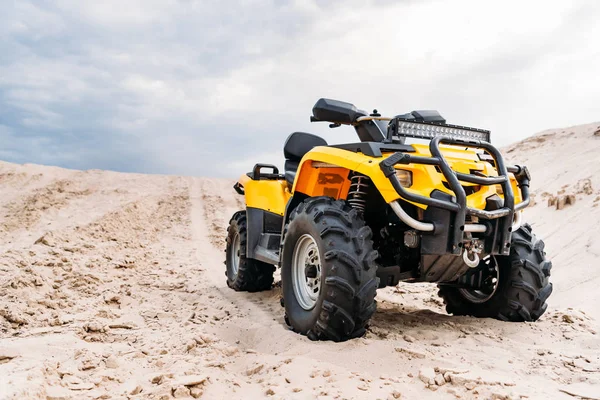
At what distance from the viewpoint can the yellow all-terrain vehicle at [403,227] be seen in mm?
3689

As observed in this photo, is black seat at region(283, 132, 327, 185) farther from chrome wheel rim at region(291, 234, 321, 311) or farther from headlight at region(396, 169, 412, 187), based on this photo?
headlight at region(396, 169, 412, 187)

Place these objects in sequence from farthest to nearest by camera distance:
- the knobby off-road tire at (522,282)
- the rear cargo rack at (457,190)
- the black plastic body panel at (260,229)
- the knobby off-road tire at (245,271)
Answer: the knobby off-road tire at (245,271) < the black plastic body panel at (260,229) < the knobby off-road tire at (522,282) < the rear cargo rack at (457,190)

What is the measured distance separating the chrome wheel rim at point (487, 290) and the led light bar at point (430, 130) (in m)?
1.13

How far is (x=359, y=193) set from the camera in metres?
4.28

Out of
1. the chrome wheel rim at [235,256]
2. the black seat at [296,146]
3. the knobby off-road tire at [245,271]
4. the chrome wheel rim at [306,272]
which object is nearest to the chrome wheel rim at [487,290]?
the chrome wheel rim at [306,272]

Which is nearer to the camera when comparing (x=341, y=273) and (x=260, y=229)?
(x=341, y=273)

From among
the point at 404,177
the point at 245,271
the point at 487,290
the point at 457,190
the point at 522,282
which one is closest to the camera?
the point at 457,190

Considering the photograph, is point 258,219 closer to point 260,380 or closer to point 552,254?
point 260,380

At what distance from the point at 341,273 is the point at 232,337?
1.22 metres

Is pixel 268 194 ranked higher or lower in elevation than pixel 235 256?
higher

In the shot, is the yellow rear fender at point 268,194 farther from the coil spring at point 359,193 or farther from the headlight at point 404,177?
the headlight at point 404,177

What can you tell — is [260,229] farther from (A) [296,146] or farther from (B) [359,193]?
(B) [359,193]

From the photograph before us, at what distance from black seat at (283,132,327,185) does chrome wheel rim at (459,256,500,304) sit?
2.18m

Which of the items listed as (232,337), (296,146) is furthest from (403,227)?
(296,146)
